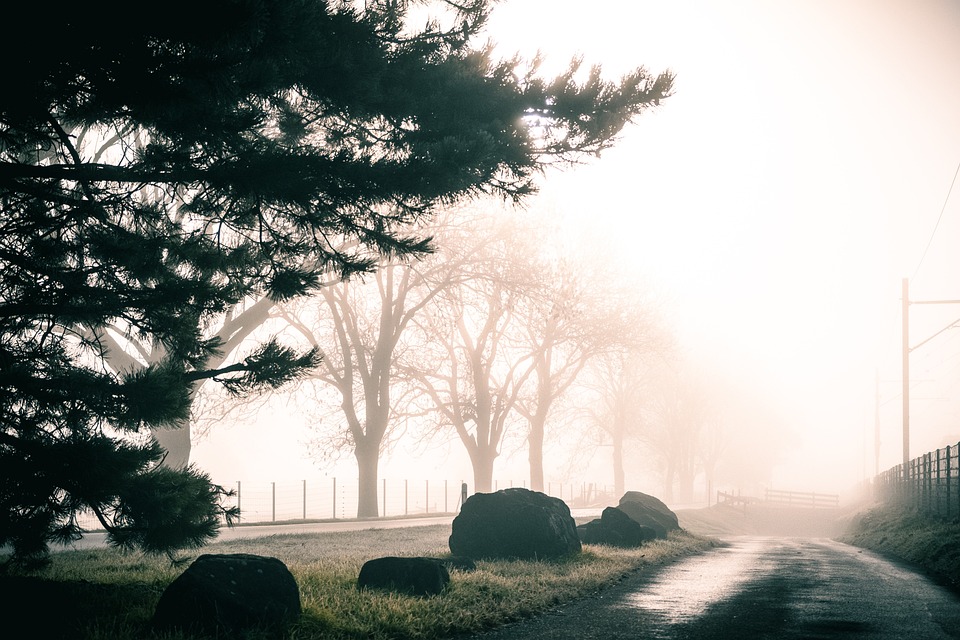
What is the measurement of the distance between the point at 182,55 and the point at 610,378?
4475cm

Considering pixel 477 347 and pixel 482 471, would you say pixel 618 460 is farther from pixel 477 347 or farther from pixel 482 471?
pixel 477 347

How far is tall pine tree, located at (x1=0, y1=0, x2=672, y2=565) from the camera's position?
6719 millimetres

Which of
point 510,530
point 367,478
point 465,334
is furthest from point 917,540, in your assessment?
point 367,478

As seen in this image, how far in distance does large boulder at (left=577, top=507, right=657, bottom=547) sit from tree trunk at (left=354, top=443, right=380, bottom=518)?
11.3 m

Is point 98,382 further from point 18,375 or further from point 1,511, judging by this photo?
point 1,511

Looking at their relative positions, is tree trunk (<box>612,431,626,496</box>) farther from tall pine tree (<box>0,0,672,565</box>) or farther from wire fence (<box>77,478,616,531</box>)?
tall pine tree (<box>0,0,672,565</box>)

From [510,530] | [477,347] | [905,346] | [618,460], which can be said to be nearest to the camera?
[510,530]

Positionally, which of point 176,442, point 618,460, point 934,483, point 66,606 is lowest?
point 618,460

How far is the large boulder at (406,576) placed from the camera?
9.36m

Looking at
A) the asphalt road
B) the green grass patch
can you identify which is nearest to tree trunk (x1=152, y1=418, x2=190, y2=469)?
the green grass patch

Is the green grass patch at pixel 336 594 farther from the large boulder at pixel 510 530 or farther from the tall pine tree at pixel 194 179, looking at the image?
the tall pine tree at pixel 194 179

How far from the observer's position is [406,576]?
9.49m

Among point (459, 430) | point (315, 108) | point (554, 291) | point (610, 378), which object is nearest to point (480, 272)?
point (554, 291)

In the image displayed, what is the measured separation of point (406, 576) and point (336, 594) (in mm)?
925
